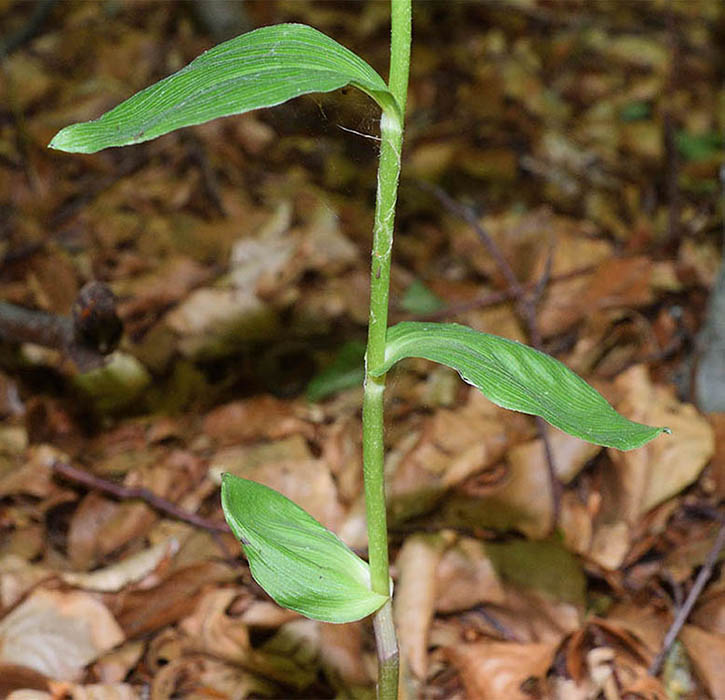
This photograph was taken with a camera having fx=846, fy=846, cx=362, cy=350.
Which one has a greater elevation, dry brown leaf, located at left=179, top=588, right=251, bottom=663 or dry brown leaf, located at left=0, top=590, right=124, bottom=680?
dry brown leaf, located at left=0, top=590, right=124, bottom=680

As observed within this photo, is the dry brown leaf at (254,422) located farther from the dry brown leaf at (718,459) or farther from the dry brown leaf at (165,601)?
the dry brown leaf at (718,459)

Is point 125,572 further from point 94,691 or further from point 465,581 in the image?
point 465,581

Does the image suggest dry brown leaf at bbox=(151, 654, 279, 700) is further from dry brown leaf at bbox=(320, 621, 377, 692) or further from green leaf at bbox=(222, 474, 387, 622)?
green leaf at bbox=(222, 474, 387, 622)

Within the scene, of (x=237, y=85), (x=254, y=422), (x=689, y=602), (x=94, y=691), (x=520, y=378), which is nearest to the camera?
(x=237, y=85)

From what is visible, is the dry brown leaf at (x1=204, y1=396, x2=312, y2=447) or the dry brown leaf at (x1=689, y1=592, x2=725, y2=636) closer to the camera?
the dry brown leaf at (x1=689, y1=592, x2=725, y2=636)

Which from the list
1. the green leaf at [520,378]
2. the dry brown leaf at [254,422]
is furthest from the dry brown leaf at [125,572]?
the green leaf at [520,378]

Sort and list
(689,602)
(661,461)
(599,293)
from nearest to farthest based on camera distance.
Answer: (689,602), (661,461), (599,293)

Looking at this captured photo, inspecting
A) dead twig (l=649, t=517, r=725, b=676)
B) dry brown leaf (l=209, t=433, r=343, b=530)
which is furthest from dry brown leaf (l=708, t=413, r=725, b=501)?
dry brown leaf (l=209, t=433, r=343, b=530)

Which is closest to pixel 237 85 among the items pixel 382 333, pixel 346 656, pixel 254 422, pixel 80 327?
pixel 382 333
